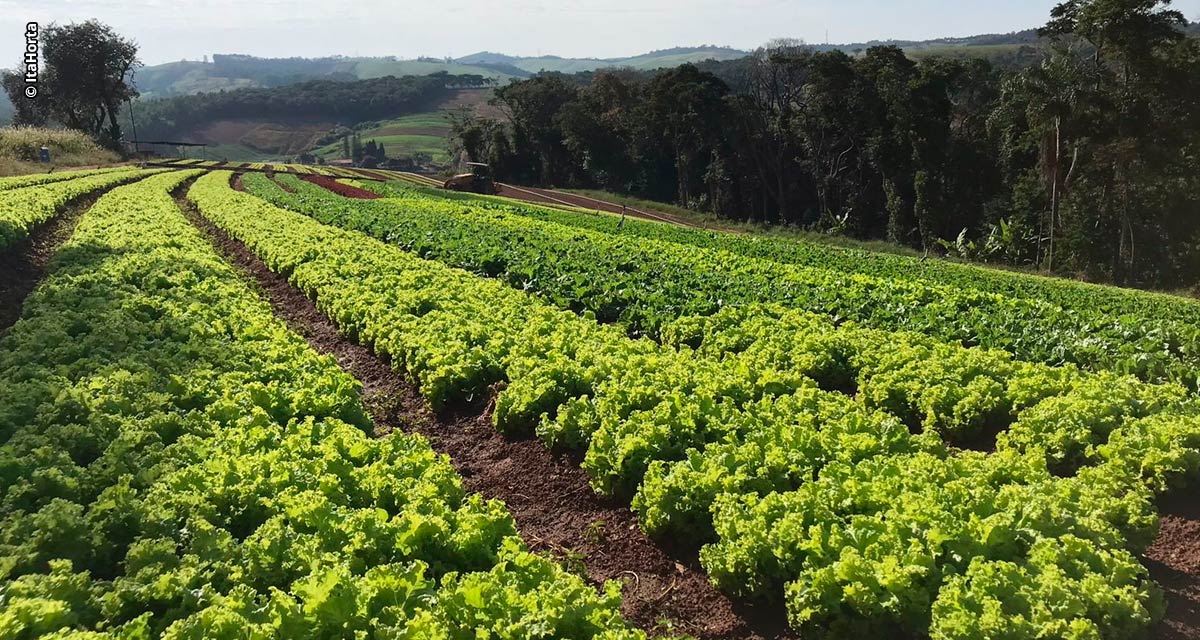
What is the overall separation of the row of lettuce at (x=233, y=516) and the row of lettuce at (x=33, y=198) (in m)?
14.8

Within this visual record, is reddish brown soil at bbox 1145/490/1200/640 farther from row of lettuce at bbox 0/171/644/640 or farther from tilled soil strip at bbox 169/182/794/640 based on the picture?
row of lettuce at bbox 0/171/644/640

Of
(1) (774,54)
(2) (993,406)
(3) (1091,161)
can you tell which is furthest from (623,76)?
(2) (993,406)

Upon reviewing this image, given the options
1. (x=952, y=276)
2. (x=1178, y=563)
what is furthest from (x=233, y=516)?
(x=952, y=276)

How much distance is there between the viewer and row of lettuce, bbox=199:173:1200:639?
532 centimetres

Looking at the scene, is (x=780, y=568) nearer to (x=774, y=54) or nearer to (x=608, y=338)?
(x=608, y=338)

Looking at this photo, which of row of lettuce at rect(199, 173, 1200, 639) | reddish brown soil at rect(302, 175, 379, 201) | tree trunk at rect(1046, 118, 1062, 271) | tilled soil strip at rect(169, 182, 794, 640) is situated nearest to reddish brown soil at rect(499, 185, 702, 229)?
reddish brown soil at rect(302, 175, 379, 201)

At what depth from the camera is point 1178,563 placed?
6.61 metres

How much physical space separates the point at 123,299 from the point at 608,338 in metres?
8.00

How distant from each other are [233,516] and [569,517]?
3.24 meters

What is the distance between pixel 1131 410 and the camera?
8.45m

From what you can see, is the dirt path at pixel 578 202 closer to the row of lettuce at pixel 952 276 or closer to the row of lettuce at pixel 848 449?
the row of lettuce at pixel 952 276

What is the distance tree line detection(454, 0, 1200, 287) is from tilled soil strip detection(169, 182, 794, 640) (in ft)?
126

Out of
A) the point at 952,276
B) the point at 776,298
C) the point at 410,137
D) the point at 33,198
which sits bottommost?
the point at 952,276

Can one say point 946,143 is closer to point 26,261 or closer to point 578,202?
point 578,202
